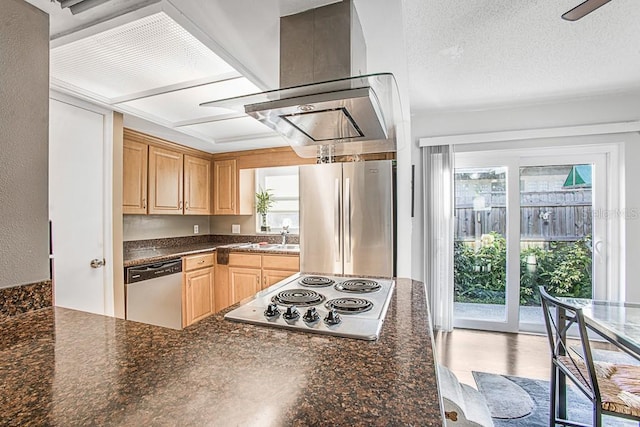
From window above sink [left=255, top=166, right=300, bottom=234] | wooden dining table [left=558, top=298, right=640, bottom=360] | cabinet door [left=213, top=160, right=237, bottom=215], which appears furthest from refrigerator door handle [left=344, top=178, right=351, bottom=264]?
cabinet door [left=213, top=160, right=237, bottom=215]

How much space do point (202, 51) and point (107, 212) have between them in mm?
1472

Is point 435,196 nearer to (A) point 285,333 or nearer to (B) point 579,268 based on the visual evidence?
(B) point 579,268

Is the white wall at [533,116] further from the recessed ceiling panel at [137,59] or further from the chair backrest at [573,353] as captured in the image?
the recessed ceiling panel at [137,59]

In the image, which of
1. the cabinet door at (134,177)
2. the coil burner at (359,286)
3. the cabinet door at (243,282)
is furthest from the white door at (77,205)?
the coil burner at (359,286)

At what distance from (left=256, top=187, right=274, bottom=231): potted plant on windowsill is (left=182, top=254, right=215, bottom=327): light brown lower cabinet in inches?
33.6

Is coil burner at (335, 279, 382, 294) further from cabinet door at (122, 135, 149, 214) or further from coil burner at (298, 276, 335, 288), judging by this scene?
cabinet door at (122, 135, 149, 214)

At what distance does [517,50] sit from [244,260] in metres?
3.05

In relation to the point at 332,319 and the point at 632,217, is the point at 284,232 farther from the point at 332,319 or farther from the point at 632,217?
the point at 632,217

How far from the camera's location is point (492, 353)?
2781 millimetres

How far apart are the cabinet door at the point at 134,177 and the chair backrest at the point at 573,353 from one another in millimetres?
3374

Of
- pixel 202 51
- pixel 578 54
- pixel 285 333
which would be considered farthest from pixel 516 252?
pixel 202 51

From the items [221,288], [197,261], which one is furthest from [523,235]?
[197,261]

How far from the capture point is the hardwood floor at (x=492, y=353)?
2.46 metres

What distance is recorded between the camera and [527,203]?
10.7ft
